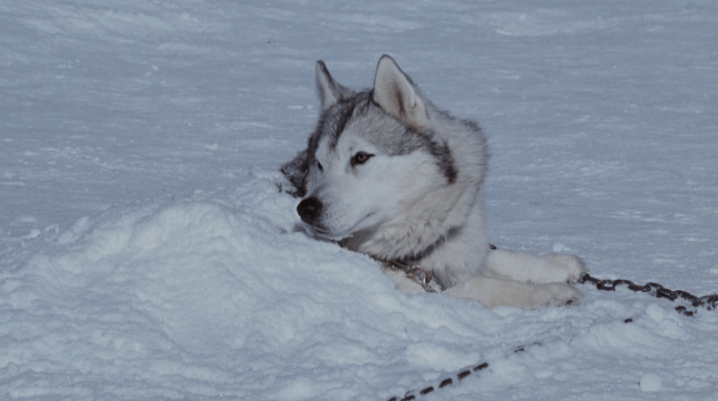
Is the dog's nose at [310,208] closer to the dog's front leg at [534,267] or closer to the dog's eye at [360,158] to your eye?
the dog's eye at [360,158]

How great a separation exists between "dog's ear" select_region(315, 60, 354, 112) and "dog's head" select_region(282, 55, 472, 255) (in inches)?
9.6

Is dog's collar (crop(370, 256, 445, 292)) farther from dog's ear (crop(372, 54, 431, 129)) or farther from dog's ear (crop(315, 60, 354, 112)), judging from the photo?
dog's ear (crop(315, 60, 354, 112))

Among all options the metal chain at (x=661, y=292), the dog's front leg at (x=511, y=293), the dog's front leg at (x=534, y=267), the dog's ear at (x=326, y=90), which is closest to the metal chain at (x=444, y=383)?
the dog's front leg at (x=511, y=293)

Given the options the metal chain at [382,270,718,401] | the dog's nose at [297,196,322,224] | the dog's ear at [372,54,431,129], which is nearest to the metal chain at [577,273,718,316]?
the metal chain at [382,270,718,401]

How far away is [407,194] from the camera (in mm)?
3666

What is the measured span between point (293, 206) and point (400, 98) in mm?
792

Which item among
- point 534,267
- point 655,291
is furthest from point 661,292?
point 534,267

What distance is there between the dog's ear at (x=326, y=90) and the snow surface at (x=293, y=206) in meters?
0.52

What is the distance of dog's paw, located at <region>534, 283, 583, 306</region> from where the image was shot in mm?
3584

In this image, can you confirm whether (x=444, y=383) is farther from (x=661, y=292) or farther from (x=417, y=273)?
(x=661, y=292)

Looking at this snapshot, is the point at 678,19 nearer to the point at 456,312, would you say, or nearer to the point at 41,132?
the point at 41,132

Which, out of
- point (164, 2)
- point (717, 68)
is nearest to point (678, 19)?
point (717, 68)

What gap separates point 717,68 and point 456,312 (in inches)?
311

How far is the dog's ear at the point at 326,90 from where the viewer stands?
4.15 metres
